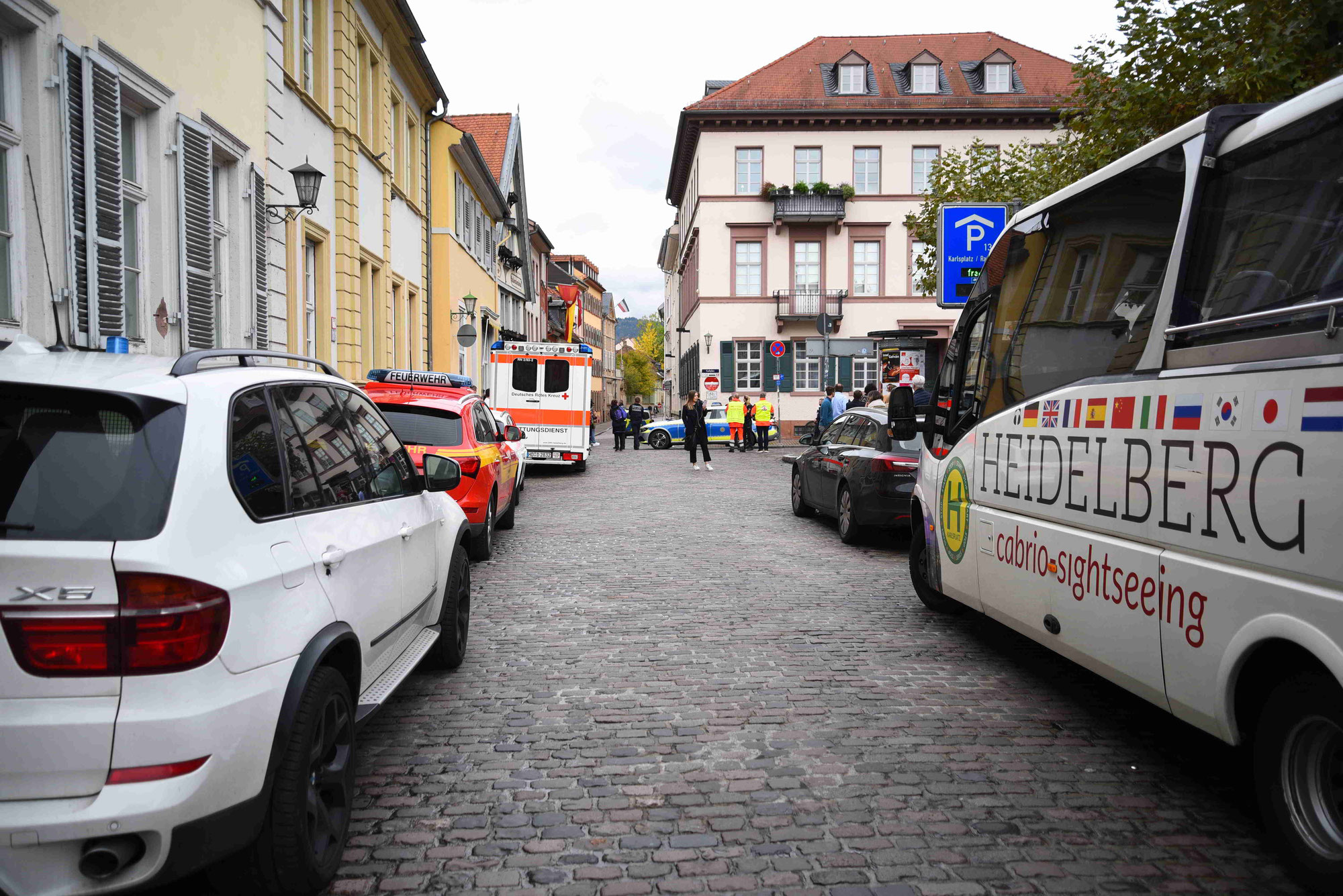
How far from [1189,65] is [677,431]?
27.4 meters

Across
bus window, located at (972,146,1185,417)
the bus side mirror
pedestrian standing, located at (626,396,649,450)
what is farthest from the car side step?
pedestrian standing, located at (626,396,649,450)

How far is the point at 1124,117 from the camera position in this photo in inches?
405

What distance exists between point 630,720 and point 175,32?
8.55 meters

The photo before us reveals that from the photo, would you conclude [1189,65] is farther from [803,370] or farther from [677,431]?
[803,370]

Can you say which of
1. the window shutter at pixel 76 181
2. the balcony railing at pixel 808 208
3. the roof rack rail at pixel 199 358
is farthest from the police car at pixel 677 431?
the roof rack rail at pixel 199 358

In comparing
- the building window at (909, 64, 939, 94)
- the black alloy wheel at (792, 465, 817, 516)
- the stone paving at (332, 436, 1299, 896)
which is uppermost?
the building window at (909, 64, 939, 94)

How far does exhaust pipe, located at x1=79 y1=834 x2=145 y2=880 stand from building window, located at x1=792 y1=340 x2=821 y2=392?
43.0m

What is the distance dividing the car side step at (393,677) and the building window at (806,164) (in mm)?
41917

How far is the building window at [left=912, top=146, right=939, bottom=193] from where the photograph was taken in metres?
44.7

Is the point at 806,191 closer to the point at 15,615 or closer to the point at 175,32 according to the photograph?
the point at 175,32

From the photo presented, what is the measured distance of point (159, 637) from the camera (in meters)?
2.59

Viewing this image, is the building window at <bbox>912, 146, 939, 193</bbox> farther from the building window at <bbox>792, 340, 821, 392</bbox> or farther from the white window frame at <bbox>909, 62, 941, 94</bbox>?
the building window at <bbox>792, 340, 821, 392</bbox>

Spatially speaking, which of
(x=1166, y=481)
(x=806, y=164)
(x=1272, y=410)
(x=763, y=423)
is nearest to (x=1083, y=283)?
(x=1166, y=481)

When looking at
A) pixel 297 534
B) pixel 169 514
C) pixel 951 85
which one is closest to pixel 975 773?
pixel 297 534
